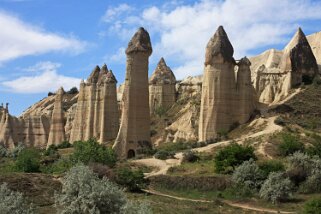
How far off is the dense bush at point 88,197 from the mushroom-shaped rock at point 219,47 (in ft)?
120

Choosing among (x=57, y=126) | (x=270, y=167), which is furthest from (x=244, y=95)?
(x=57, y=126)

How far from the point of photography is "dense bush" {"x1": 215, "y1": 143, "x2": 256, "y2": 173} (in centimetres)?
3966

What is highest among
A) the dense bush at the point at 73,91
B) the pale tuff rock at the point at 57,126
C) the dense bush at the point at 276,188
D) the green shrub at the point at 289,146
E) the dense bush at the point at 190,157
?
the dense bush at the point at 73,91

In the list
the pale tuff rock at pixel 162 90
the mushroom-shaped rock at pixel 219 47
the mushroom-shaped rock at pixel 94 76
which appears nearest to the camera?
the mushroom-shaped rock at pixel 219 47

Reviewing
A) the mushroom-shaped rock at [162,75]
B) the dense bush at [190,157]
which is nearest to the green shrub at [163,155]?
the dense bush at [190,157]

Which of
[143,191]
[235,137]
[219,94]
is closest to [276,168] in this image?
[143,191]

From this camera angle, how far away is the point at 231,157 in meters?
40.2

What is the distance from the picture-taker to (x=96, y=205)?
18.6 metres

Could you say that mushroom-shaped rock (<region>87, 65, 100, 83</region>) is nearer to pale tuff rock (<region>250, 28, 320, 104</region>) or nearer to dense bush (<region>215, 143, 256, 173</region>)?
pale tuff rock (<region>250, 28, 320, 104</region>)

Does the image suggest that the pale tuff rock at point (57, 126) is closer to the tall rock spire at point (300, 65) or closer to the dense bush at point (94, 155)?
the dense bush at point (94, 155)

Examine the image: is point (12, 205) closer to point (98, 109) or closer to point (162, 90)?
point (98, 109)

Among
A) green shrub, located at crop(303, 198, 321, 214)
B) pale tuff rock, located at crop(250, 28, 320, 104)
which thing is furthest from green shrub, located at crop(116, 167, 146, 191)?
pale tuff rock, located at crop(250, 28, 320, 104)

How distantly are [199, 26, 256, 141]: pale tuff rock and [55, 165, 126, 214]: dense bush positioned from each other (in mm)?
34746

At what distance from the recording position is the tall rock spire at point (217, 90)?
53.9m
